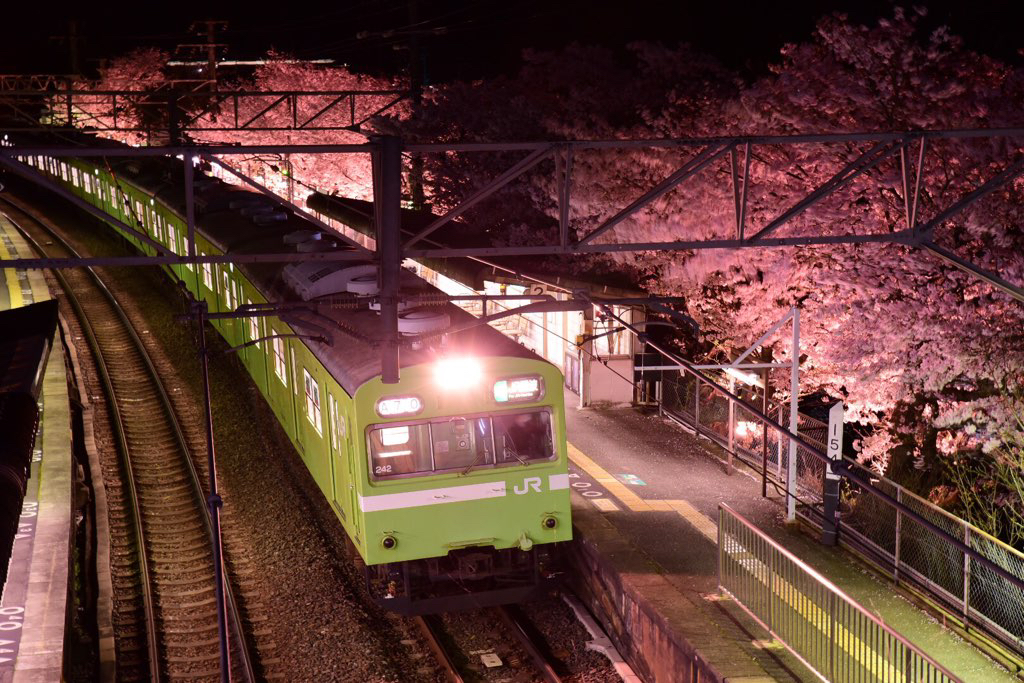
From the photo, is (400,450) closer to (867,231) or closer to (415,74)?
(867,231)

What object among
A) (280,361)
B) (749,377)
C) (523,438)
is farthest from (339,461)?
(749,377)

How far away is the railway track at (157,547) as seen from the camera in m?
10.4

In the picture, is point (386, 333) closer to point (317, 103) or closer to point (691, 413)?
point (691, 413)

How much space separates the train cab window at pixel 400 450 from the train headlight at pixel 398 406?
5.4 inches

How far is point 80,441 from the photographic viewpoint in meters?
16.9

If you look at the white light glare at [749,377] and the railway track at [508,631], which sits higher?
the white light glare at [749,377]

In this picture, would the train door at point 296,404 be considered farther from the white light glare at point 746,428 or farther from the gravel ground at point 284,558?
the white light glare at point 746,428

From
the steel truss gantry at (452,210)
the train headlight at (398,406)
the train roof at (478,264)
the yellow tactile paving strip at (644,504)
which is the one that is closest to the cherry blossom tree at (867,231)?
the train roof at (478,264)

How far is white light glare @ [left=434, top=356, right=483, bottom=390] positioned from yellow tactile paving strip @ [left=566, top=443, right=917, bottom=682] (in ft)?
10.0

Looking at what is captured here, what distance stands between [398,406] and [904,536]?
18.3 ft

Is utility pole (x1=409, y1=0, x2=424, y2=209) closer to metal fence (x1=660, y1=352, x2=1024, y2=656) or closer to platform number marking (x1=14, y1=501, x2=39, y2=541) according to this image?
metal fence (x1=660, y1=352, x2=1024, y2=656)

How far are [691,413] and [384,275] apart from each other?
32.1 ft

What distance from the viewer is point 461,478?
10.1 m

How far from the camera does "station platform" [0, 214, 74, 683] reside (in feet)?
30.3
